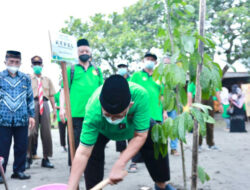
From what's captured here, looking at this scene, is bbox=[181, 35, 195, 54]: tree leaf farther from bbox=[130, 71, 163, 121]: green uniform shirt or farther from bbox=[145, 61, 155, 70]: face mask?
bbox=[145, 61, 155, 70]: face mask

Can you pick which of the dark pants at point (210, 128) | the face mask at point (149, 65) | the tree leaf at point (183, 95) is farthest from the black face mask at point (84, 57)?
the dark pants at point (210, 128)

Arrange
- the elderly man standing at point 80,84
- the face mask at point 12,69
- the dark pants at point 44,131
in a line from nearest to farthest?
the elderly man standing at point 80,84 < the face mask at point 12,69 < the dark pants at point 44,131

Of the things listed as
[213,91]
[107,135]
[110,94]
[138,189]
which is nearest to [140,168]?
[138,189]

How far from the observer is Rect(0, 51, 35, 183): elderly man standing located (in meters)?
3.79

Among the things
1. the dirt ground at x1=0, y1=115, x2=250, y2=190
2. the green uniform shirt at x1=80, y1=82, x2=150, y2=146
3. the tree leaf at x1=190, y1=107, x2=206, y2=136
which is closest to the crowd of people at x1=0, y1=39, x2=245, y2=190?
the green uniform shirt at x1=80, y1=82, x2=150, y2=146

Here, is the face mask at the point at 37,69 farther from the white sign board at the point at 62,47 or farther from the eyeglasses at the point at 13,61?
the white sign board at the point at 62,47

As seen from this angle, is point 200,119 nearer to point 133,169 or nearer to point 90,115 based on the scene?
point 90,115

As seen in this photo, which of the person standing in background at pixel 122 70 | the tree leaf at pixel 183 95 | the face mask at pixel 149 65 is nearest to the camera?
the tree leaf at pixel 183 95

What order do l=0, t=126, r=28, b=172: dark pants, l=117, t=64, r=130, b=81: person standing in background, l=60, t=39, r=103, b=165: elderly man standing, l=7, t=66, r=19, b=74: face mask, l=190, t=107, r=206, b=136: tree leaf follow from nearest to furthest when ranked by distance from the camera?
l=190, t=107, r=206, b=136: tree leaf → l=60, t=39, r=103, b=165: elderly man standing → l=0, t=126, r=28, b=172: dark pants → l=7, t=66, r=19, b=74: face mask → l=117, t=64, r=130, b=81: person standing in background

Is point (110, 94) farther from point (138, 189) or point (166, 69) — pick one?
point (138, 189)

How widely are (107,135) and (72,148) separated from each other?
0.40 metres

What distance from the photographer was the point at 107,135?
2.36 m

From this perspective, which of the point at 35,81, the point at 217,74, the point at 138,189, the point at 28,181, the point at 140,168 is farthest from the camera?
the point at 35,81

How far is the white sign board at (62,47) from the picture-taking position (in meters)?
2.33
